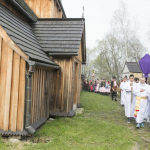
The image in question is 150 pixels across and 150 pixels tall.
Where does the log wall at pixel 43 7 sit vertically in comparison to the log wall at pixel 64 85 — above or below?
above

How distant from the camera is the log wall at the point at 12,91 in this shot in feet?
15.0

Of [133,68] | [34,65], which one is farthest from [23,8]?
[133,68]

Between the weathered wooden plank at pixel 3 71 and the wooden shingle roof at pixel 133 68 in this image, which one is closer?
the weathered wooden plank at pixel 3 71

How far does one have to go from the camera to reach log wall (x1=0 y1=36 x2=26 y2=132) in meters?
4.57

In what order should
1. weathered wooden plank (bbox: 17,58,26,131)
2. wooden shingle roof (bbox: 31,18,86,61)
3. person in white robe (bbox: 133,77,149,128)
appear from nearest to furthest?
weathered wooden plank (bbox: 17,58,26,131)
person in white robe (bbox: 133,77,149,128)
wooden shingle roof (bbox: 31,18,86,61)

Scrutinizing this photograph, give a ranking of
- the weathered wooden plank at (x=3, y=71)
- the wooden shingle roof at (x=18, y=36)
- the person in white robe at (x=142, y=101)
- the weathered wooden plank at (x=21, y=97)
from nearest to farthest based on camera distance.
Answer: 1. the weathered wooden plank at (x=21, y=97)
2. the weathered wooden plank at (x=3, y=71)
3. the wooden shingle roof at (x=18, y=36)
4. the person in white robe at (x=142, y=101)

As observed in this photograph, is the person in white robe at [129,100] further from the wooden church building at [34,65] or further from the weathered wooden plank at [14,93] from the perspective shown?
the weathered wooden plank at [14,93]

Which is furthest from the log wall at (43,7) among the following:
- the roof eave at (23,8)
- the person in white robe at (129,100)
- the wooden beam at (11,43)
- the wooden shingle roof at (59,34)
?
the person in white robe at (129,100)

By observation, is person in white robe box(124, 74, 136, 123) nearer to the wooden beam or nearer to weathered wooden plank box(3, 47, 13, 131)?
the wooden beam

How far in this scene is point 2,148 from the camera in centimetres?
400

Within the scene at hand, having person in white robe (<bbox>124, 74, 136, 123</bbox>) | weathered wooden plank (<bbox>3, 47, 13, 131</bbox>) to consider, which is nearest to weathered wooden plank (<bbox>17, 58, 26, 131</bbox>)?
weathered wooden plank (<bbox>3, 47, 13, 131</bbox>)

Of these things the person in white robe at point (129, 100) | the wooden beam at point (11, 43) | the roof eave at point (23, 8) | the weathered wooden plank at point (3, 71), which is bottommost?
the person in white robe at point (129, 100)

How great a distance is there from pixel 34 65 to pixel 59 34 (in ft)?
13.0

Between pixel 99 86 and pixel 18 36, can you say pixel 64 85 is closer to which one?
pixel 18 36
